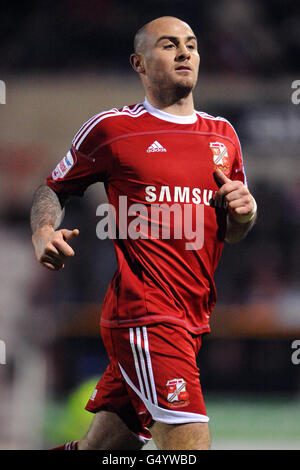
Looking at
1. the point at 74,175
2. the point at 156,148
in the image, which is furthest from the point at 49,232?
the point at 156,148

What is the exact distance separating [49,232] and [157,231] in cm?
41

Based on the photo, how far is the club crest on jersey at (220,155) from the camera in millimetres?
2645

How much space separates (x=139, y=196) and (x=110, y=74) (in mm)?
6832

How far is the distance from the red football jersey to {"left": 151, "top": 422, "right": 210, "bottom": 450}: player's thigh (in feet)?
1.20

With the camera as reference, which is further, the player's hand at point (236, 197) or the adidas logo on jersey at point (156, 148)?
the adidas logo on jersey at point (156, 148)

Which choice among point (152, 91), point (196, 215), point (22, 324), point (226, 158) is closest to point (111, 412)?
point (196, 215)

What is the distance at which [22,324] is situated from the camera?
6547 mm

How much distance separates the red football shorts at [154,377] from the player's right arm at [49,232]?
1.31 feet

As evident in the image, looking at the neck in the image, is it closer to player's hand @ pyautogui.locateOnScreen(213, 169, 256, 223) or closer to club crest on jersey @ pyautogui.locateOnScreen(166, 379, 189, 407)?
player's hand @ pyautogui.locateOnScreen(213, 169, 256, 223)

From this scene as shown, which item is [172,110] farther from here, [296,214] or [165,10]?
[165,10]

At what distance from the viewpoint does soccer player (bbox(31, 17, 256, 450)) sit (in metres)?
2.36
